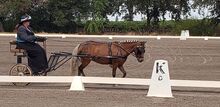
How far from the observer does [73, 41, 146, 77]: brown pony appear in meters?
14.5

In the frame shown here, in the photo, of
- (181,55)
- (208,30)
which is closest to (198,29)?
(208,30)

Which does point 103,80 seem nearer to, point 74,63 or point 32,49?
point 74,63

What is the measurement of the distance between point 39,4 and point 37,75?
5040 cm

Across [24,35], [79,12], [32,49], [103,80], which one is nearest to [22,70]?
[32,49]

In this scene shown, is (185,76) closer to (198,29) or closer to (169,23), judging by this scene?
(198,29)

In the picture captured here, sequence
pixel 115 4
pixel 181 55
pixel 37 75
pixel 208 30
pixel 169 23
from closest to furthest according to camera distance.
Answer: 1. pixel 37 75
2. pixel 181 55
3. pixel 208 30
4. pixel 169 23
5. pixel 115 4

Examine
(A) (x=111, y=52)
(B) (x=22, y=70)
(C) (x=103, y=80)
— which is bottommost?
(C) (x=103, y=80)

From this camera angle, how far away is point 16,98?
40.2 feet

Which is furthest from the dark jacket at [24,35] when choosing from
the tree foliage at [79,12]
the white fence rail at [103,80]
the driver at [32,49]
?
the tree foliage at [79,12]

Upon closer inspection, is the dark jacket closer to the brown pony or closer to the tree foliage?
the brown pony

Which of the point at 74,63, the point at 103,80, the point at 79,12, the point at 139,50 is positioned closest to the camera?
the point at 103,80

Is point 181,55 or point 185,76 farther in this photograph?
point 181,55

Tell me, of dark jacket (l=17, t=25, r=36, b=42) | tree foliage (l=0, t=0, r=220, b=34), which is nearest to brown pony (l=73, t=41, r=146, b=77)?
dark jacket (l=17, t=25, r=36, b=42)

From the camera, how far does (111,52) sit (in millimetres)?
14586
